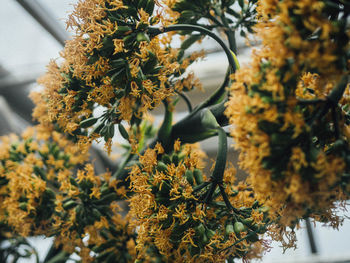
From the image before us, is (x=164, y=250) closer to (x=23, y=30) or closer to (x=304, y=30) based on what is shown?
(x=304, y=30)

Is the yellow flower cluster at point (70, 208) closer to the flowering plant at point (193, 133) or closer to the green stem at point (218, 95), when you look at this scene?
the flowering plant at point (193, 133)

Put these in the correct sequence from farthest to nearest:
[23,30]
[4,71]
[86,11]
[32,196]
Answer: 1. [4,71]
2. [23,30]
3. [32,196]
4. [86,11]

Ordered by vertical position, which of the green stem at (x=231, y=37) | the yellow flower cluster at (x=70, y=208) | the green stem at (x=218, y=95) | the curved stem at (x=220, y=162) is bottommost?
the yellow flower cluster at (x=70, y=208)

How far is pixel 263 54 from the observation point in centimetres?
46

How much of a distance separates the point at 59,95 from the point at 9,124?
6.25ft

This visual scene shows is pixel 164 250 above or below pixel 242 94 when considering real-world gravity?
below

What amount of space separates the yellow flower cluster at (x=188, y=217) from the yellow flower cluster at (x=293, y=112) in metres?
0.17

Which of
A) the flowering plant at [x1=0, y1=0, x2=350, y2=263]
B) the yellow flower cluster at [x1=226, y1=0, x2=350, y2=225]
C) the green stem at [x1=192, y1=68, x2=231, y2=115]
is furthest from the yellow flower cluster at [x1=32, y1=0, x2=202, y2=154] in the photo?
the yellow flower cluster at [x1=226, y1=0, x2=350, y2=225]

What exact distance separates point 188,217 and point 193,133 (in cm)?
22

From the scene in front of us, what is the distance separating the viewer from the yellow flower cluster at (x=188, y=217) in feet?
1.94

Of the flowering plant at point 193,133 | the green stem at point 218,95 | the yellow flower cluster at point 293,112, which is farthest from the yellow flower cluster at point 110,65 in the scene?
the yellow flower cluster at point 293,112

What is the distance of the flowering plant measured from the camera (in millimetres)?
421

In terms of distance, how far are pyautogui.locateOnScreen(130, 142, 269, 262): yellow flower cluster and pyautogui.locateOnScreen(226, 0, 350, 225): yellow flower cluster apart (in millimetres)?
167

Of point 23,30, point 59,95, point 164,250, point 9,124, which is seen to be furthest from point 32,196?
point 9,124
